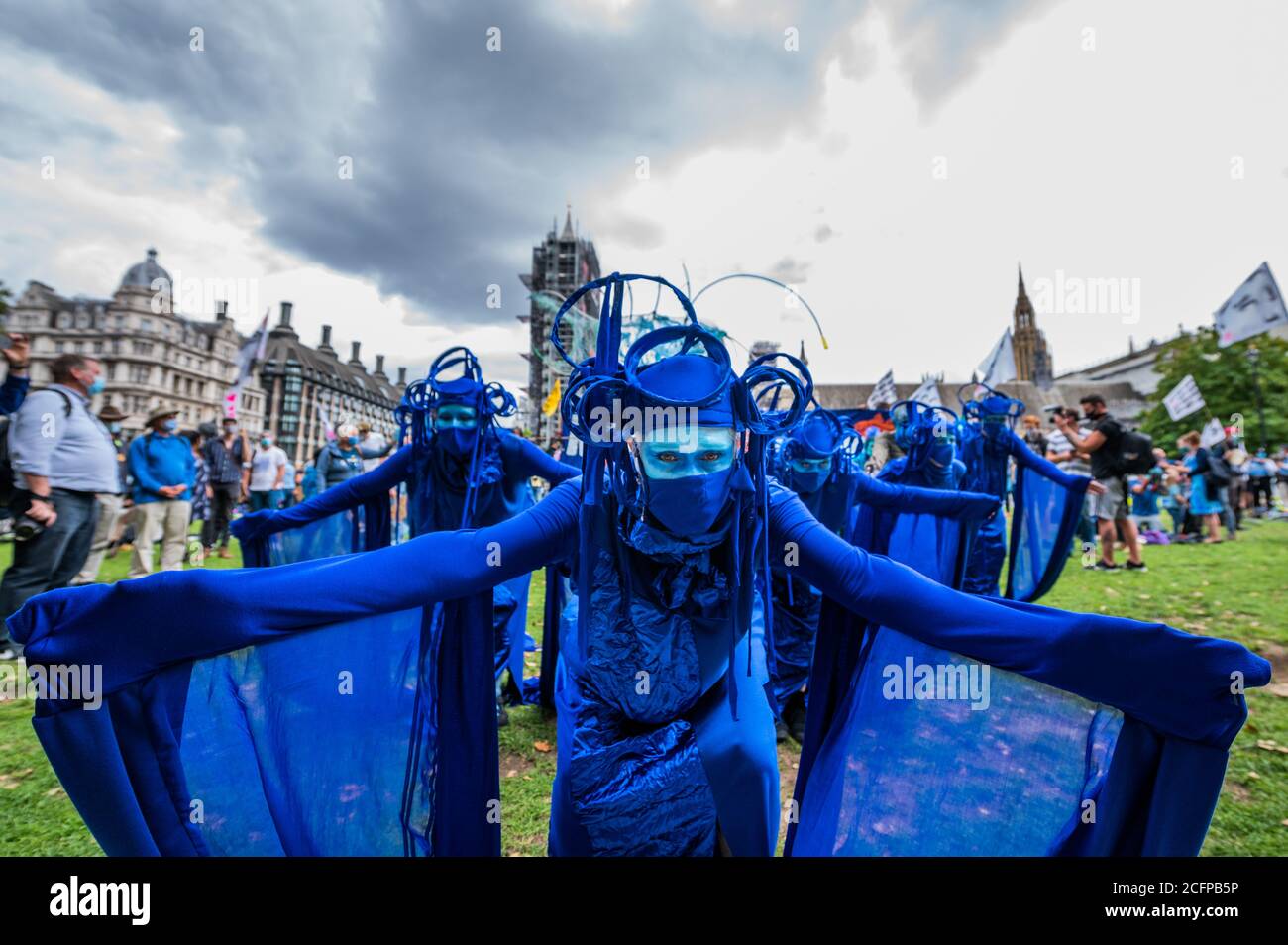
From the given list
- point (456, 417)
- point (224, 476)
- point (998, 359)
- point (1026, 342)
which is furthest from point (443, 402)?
point (1026, 342)

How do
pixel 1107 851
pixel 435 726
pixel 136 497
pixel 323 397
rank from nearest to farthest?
pixel 1107 851 < pixel 435 726 < pixel 136 497 < pixel 323 397

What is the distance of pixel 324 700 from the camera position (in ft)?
6.21

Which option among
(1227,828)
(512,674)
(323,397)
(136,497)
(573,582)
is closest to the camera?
Result: (573,582)

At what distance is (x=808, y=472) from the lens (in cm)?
430

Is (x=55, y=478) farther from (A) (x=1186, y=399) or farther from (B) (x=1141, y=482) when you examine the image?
(B) (x=1141, y=482)

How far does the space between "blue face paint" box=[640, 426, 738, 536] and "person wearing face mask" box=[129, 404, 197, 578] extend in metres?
7.30

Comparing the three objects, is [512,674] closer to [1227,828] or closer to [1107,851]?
[1107,851]

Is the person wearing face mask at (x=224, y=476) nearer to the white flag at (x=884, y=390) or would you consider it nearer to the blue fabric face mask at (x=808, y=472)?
the blue fabric face mask at (x=808, y=472)

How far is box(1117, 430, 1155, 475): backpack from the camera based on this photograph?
8.13m

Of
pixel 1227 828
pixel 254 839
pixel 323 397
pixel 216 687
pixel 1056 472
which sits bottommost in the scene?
pixel 1227 828

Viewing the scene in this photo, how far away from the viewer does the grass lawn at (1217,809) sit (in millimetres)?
2627

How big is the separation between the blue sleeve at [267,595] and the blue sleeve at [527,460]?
6.78ft
